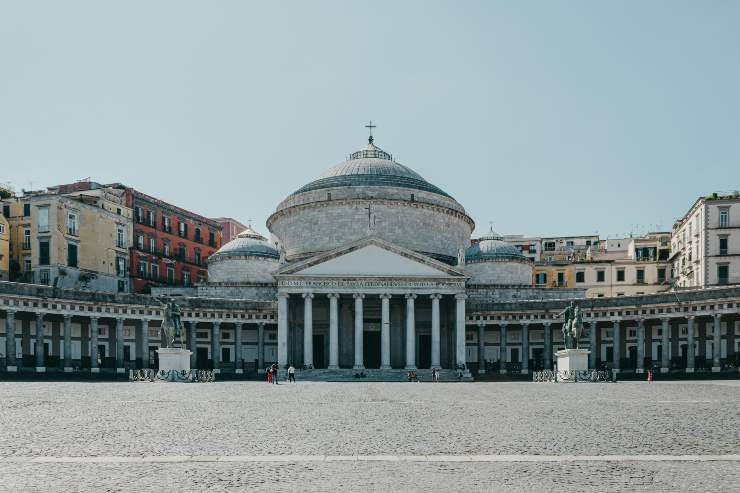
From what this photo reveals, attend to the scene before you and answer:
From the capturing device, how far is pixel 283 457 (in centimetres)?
1505

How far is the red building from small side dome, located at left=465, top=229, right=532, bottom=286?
29650 mm

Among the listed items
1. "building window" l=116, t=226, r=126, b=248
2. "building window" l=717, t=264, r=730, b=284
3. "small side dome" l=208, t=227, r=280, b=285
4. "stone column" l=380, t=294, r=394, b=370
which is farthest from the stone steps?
"building window" l=717, t=264, r=730, b=284

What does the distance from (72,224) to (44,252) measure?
3.55 meters

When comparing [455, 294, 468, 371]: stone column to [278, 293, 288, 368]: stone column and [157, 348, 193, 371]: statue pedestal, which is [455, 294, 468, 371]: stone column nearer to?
[278, 293, 288, 368]: stone column

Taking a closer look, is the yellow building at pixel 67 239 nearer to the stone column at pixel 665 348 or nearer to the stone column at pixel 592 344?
the stone column at pixel 592 344

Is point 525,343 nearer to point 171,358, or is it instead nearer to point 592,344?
point 592,344

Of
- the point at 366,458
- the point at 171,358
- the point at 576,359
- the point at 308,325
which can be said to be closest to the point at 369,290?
the point at 308,325

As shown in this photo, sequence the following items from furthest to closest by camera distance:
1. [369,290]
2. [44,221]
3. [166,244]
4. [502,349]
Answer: [166,244] → [502,349] → [44,221] → [369,290]

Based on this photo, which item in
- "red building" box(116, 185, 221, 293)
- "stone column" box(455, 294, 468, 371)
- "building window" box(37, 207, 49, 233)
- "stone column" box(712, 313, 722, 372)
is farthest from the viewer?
"red building" box(116, 185, 221, 293)

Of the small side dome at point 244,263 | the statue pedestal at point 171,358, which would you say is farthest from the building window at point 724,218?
the statue pedestal at point 171,358

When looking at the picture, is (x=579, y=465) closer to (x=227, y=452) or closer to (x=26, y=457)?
(x=227, y=452)

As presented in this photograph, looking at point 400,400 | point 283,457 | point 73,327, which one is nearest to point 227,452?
point 283,457

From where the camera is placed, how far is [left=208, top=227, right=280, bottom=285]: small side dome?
77688mm

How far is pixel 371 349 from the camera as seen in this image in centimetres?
6856
